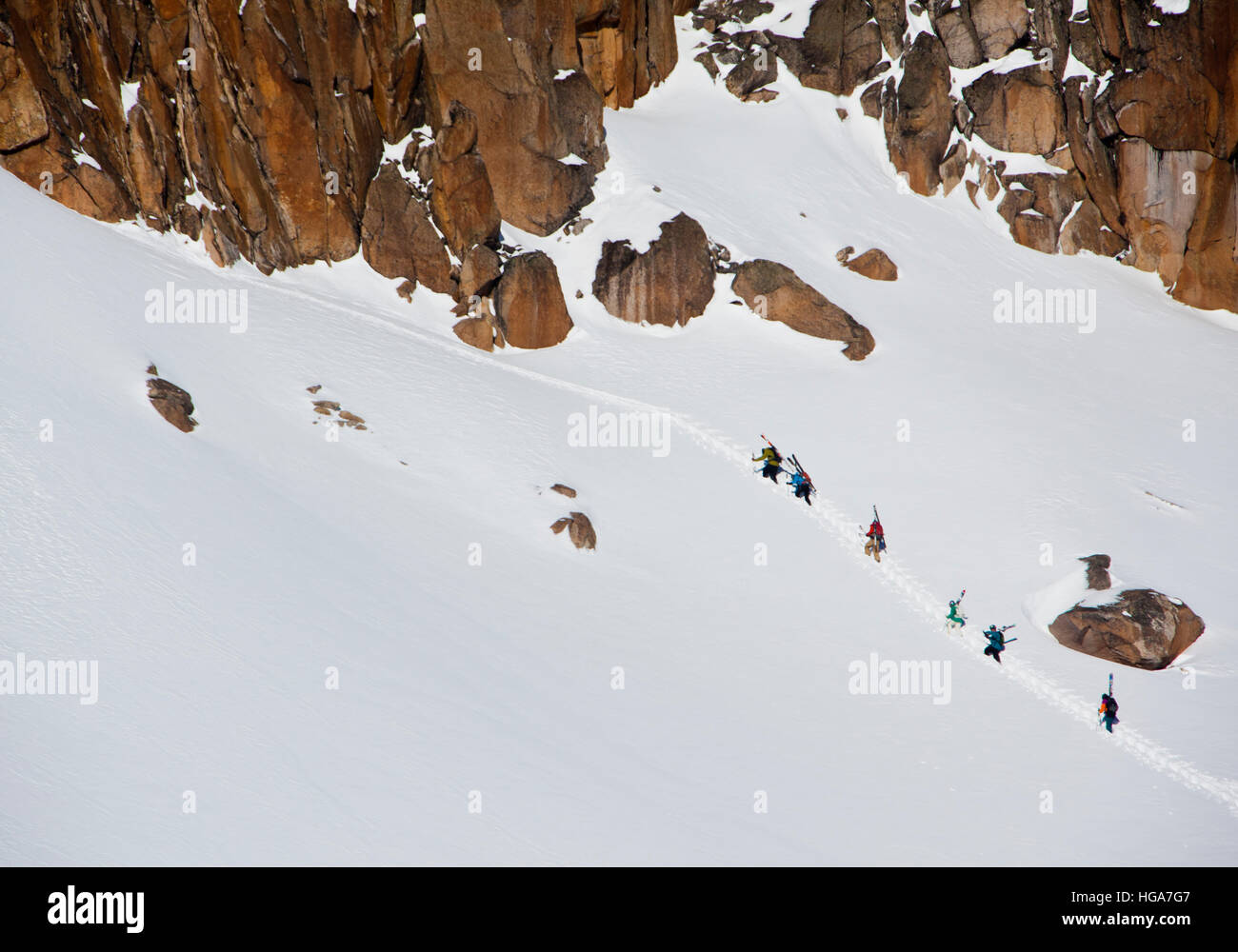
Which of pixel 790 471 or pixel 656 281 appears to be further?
pixel 656 281

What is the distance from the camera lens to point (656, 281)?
3544 centimetres

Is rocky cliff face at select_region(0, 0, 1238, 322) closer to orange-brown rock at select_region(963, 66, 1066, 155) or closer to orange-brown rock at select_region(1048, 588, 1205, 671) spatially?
orange-brown rock at select_region(963, 66, 1066, 155)

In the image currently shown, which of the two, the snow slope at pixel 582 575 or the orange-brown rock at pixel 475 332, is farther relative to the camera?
the orange-brown rock at pixel 475 332

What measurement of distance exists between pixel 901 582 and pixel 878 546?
40.8 inches

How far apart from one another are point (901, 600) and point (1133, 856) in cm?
870

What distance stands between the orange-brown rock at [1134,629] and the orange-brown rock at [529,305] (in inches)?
733

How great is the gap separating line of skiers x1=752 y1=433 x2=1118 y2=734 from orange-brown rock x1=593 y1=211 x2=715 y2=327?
8.26m

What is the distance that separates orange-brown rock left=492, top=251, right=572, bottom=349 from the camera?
32938 mm

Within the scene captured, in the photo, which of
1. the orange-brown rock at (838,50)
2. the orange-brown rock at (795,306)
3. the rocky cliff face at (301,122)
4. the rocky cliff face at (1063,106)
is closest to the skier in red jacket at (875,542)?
the orange-brown rock at (795,306)

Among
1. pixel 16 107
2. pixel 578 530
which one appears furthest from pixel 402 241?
pixel 578 530

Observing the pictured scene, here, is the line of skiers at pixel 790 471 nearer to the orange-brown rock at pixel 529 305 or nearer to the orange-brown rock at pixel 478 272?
the orange-brown rock at pixel 529 305

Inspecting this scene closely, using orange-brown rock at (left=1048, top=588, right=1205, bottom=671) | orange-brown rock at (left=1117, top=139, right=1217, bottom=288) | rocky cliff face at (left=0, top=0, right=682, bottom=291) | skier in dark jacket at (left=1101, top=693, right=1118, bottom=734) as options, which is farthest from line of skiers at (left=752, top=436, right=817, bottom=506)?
orange-brown rock at (left=1117, top=139, right=1217, bottom=288)

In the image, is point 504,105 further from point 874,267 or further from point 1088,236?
point 1088,236

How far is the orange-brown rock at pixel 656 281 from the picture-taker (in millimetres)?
35344
